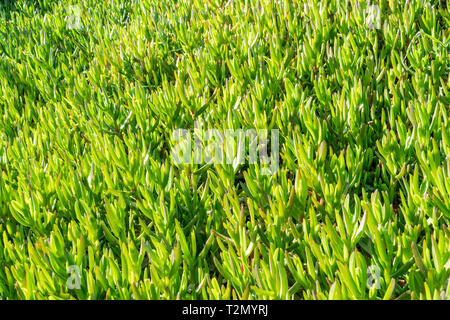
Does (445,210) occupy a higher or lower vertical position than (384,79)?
lower

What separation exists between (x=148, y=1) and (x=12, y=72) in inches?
42.4

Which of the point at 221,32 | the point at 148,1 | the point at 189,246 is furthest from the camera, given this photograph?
the point at 148,1

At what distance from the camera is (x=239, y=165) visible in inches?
A: 62.1

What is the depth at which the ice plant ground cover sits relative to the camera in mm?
1135

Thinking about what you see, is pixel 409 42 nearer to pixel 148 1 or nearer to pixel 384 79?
pixel 384 79

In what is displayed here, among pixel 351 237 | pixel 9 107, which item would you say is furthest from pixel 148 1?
pixel 351 237

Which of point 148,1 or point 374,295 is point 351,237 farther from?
point 148,1

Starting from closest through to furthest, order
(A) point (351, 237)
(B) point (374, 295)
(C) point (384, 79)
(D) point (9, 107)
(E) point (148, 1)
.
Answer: (B) point (374, 295) → (A) point (351, 237) → (C) point (384, 79) → (D) point (9, 107) → (E) point (148, 1)

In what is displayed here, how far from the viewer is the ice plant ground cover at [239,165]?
1135 mm

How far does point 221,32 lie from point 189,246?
1333 millimetres
